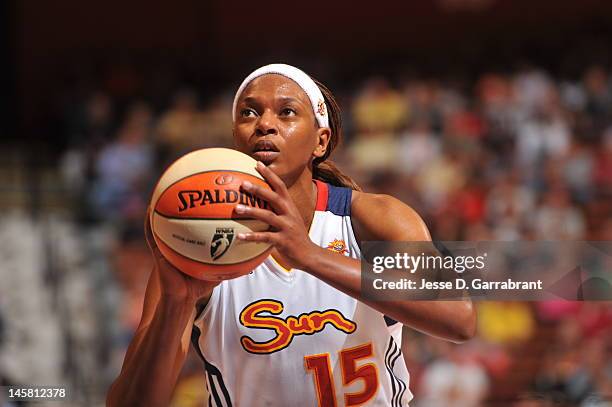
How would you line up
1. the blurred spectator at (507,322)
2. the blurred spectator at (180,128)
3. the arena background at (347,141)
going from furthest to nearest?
the blurred spectator at (180,128) → the blurred spectator at (507,322) → the arena background at (347,141)

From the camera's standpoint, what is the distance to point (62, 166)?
13.8 metres

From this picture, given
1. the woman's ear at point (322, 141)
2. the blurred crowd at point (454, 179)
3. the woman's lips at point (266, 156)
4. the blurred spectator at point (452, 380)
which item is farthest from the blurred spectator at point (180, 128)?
the woman's lips at point (266, 156)

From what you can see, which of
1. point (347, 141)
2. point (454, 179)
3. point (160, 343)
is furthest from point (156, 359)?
point (347, 141)

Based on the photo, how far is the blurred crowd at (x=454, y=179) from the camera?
9.77 m

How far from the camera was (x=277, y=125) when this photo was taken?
3846 millimetres

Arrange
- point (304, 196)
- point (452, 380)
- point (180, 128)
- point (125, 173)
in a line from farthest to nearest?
1. point (180, 128)
2. point (125, 173)
3. point (452, 380)
4. point (304, 196)

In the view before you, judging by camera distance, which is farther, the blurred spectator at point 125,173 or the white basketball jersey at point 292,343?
the blurred spectator at point 125,173

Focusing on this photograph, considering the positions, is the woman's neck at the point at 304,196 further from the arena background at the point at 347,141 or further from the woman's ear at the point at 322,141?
the arena background at the point at 347,141

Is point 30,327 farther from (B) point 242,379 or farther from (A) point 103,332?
(B) point 242,379

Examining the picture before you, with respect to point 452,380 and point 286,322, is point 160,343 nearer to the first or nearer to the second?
point 286,322

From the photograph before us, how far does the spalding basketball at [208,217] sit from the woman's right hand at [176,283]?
59 millimetres

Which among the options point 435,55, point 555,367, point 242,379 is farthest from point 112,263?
point 242,379

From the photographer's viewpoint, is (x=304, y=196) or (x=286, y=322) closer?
(x=286, y=322)

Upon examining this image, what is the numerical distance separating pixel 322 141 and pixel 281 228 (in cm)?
99
